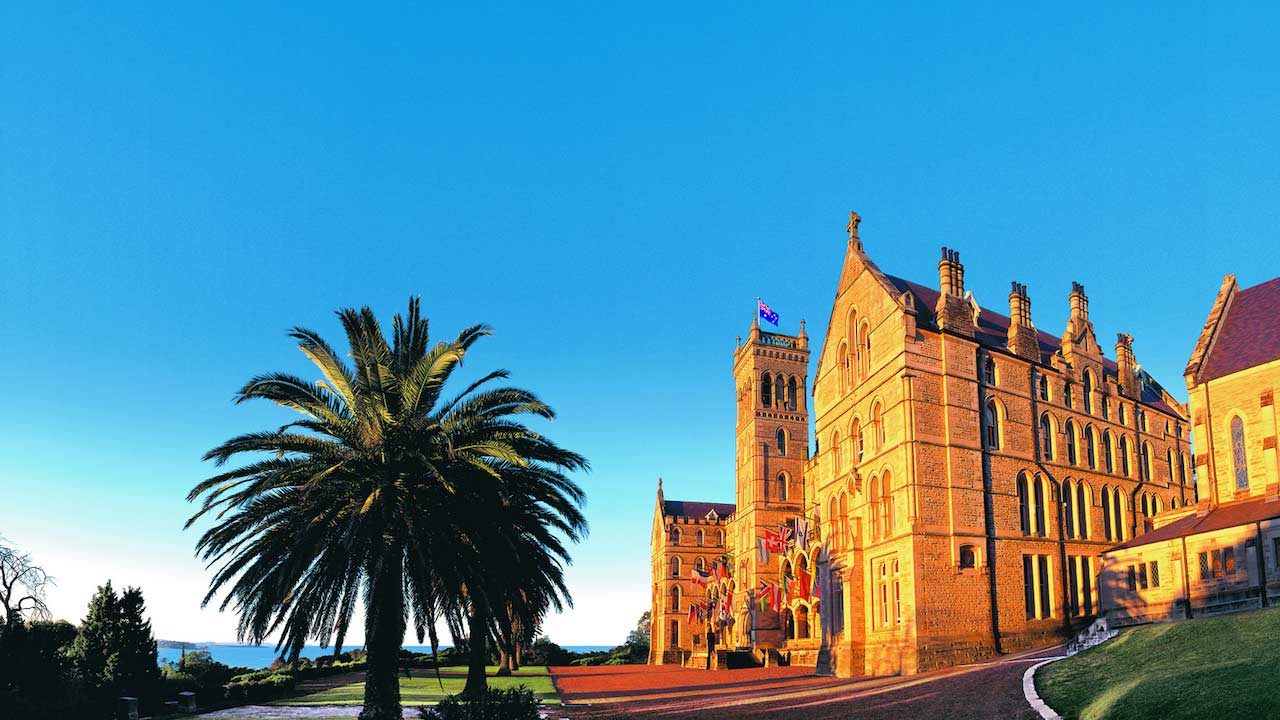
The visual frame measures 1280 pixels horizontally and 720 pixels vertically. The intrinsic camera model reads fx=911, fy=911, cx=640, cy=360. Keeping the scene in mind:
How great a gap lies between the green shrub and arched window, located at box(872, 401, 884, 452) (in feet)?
94.9

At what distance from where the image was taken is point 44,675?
2419 cm

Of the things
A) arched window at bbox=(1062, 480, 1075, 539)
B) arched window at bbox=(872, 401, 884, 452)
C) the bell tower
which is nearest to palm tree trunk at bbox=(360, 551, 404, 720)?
arched window at bbox=(872, 401, 884, 452)

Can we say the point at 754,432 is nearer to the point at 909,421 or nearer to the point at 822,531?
the point at 822,531

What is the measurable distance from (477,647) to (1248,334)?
33117 millimetres

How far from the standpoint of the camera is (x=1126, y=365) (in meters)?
53.2

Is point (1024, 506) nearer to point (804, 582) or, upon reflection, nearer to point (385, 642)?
point (804, 582)

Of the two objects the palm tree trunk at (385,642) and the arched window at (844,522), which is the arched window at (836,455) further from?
the palm tree trunk at (385,642)

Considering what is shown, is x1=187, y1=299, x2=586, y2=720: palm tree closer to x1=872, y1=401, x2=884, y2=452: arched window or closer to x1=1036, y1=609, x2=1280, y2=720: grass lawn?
x1=1036, y1=609, x2=1280, y2=720: grass lawn

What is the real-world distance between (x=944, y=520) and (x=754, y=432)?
3727 cm

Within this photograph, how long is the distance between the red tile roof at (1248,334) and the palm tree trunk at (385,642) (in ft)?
110

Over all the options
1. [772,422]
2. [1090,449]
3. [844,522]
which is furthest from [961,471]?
[772,422]

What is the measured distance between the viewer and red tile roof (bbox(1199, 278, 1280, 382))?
36.0m

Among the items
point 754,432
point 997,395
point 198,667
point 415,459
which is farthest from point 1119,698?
point 754,432

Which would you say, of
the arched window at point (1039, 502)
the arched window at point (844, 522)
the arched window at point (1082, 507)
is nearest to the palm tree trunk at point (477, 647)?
the arched window at point (844, 522)
